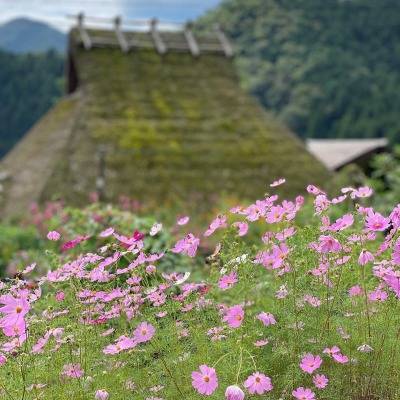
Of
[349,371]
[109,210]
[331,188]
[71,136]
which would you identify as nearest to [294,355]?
[349,371]

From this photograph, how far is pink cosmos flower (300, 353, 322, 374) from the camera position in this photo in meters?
2.54

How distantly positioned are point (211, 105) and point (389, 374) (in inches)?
599

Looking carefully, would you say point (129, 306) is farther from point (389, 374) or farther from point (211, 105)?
point (211, 105)

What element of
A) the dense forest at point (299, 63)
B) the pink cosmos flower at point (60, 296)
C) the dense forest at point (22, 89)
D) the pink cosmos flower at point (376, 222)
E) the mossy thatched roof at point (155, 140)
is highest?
the pink cosmos flower at point (376, 222)

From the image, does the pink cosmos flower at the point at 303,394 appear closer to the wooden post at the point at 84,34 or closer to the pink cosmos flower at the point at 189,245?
the pink cosmos flower at the point at 189,245

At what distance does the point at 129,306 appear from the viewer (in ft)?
9.66

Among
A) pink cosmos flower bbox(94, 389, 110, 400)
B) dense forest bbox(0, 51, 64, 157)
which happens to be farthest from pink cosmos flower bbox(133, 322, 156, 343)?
dense forest bbox(0, 51, 64, 157)

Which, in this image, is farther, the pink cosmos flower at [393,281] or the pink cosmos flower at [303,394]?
the pink cosmos flower at [393,281]

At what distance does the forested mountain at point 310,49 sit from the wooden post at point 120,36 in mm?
28190

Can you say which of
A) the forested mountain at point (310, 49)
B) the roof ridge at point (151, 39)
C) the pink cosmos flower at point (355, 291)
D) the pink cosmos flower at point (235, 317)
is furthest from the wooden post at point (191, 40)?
the forested mountain at point (310, 49)

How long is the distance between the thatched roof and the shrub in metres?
20.5

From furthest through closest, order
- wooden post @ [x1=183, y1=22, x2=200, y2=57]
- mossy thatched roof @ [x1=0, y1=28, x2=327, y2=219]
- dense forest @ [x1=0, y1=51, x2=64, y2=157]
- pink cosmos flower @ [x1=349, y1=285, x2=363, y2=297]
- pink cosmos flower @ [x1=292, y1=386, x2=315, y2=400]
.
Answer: dense forest @ [x1=0, y1=51, x2=64, y2=157], wooden post @ [x1=183, y1=22, x2=200, y2=57], mossy thatched roof @ [x1=0, y1=28, x2=327, y2=219], pink cosmos flower @ [x1=349, y1=285, x2=363, y2=297], pink cosmos flower @ [x1=292, y1=386, x2=315, y2=400]

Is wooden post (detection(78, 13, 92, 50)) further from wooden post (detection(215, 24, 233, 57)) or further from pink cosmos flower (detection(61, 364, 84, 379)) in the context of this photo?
pink cosmos flower (detection(61, 364, 84, 379))

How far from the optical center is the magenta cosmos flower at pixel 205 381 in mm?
2377
